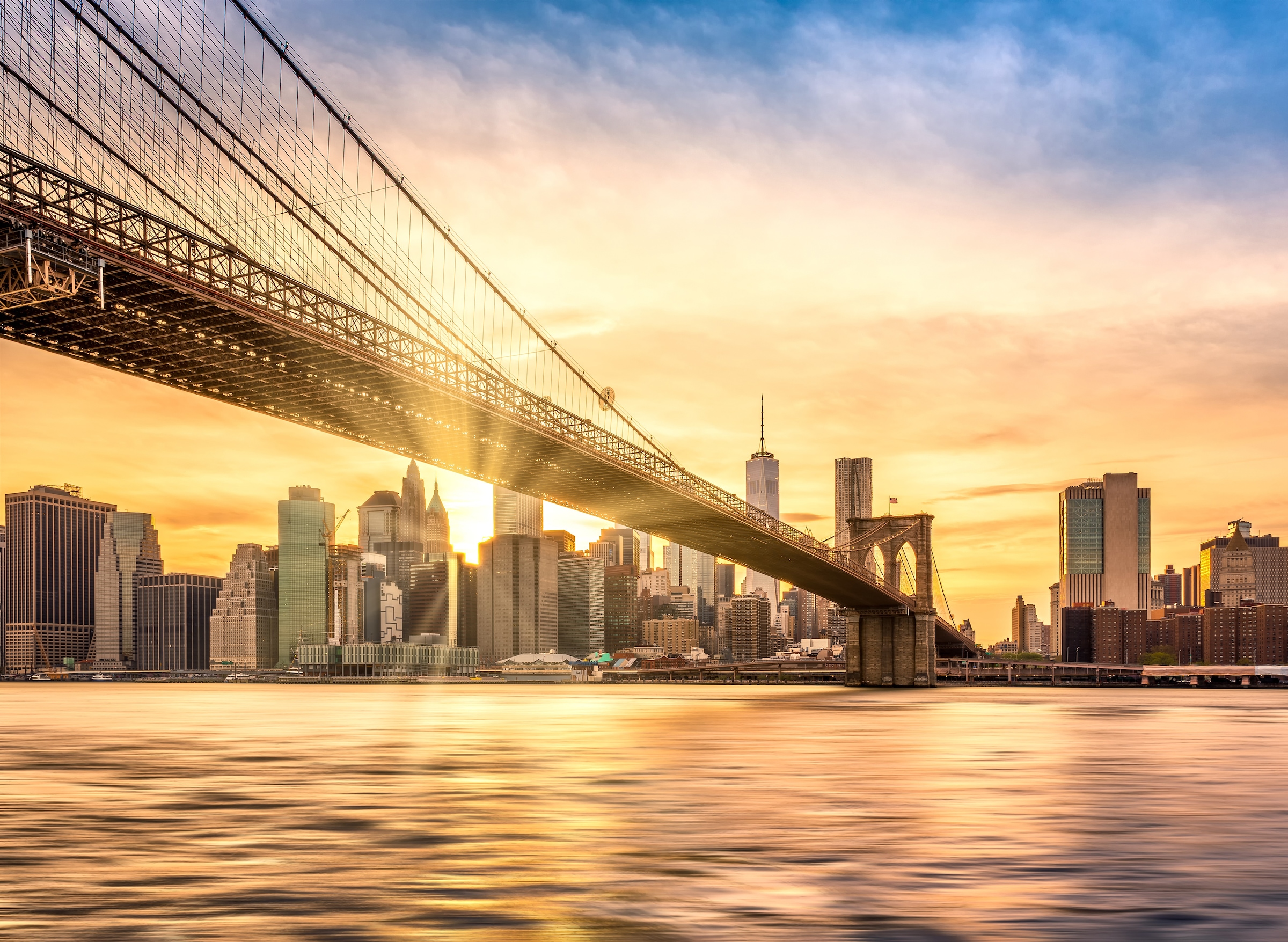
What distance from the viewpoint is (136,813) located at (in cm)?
1288

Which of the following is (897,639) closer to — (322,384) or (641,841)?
(322,384)

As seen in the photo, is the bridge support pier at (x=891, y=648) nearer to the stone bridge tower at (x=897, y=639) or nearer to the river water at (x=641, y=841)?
the stone bridge tower at (x=897, y=639)

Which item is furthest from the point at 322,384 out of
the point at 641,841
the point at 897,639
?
the point at 897,639

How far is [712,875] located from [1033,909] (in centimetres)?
250

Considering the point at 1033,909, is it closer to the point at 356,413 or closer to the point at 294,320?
the point at 294,320

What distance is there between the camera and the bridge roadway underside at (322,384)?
35.4 meters

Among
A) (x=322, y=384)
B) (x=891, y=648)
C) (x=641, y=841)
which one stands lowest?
(x=891, y=648)

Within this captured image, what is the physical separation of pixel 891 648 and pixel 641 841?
93.4 m

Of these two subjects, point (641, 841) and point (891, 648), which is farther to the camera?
point (891, 648)

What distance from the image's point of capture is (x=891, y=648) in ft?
333

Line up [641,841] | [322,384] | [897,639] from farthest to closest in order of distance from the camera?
1. [897,639]
2. [322,384]
3. [641,841]

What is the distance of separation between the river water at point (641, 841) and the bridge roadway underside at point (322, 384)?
14438 mm

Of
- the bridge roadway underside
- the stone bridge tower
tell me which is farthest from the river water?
the stone bridge tower

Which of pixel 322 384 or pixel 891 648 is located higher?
pixel 322 384
